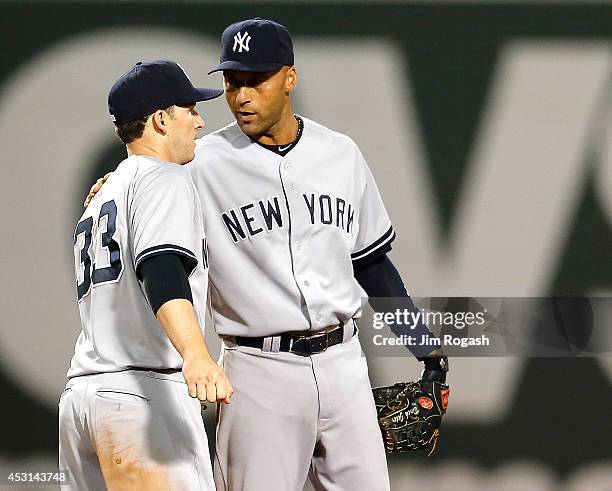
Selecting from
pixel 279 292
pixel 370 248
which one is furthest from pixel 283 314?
pixel 370 248

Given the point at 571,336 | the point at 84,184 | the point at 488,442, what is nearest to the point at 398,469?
the point at 488,442

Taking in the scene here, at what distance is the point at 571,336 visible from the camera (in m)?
4.19

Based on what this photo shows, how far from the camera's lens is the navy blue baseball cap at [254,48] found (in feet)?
9.26

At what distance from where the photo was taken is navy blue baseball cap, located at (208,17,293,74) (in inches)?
111

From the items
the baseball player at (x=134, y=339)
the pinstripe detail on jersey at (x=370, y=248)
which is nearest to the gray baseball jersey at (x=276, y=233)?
the pinstripe detail on jersey at (x=370, y=248)

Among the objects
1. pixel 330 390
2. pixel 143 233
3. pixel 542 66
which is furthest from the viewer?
pixel 542 66

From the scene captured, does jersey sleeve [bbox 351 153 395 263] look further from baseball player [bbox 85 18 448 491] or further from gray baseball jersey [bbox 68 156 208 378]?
gray baseball jersey [bbox 68 156 208 378]

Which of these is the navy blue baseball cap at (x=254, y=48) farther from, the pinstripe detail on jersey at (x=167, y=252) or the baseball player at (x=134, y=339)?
the pinstripe detail on jersey at (x=167, y=252)

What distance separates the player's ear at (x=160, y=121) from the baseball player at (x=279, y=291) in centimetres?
35

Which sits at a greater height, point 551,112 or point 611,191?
point 551,112

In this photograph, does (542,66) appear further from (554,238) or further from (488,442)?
(488,442)

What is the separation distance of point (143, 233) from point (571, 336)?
2.44 metres

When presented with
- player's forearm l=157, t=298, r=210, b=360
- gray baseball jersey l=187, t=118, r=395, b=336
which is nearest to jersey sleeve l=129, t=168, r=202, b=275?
player's forearm l=157, t=298, r=210, b=360

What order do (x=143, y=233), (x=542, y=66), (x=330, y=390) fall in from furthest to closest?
1. (x=542, y=66)
2. (x=330, y=390)
3. (x=143, y=233)
